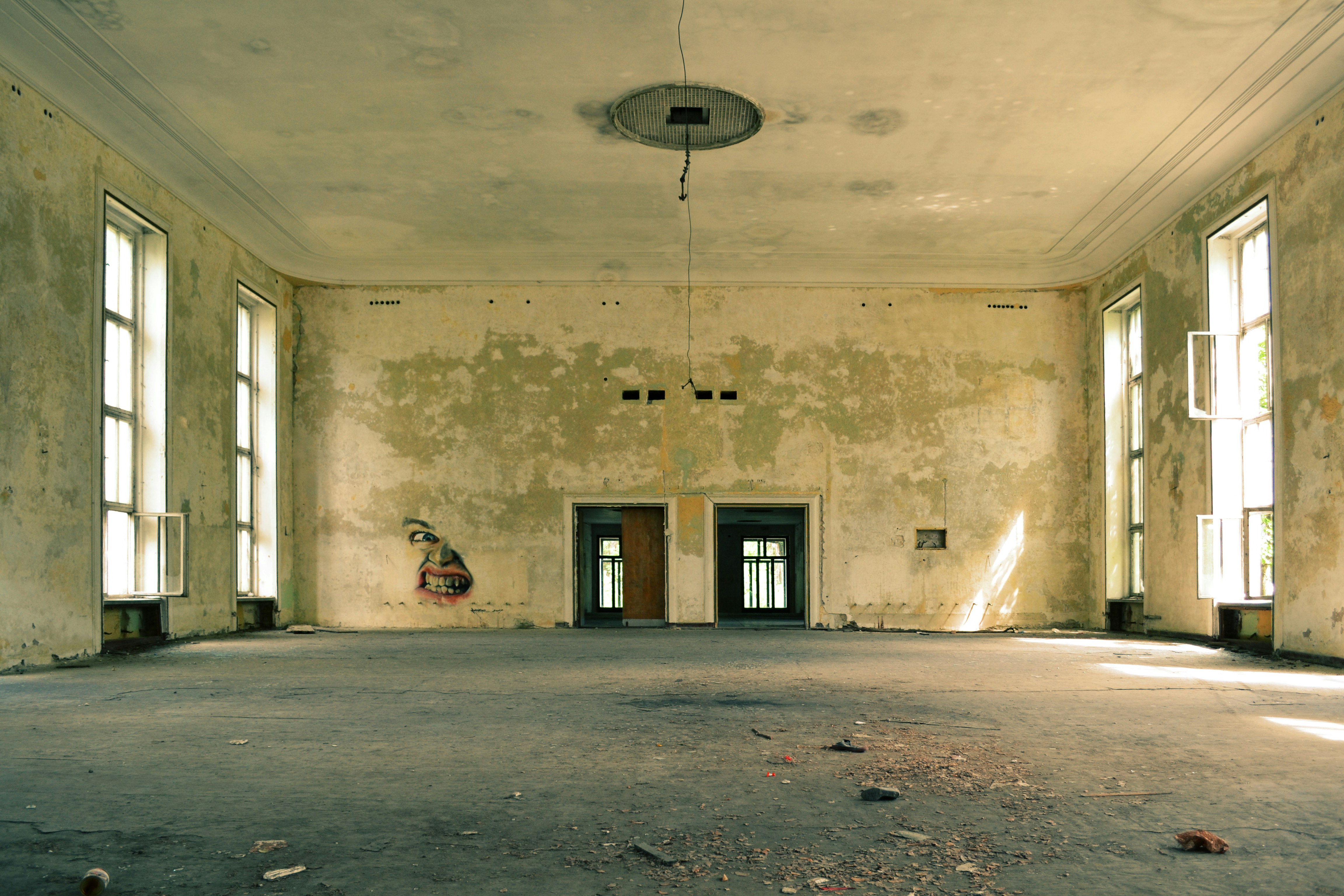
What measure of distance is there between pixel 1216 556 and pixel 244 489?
10.9 m

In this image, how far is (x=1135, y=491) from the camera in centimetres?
1191

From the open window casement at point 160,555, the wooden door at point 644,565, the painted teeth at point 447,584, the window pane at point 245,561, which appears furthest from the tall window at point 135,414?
the wooden door at point 644,565

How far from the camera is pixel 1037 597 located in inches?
496

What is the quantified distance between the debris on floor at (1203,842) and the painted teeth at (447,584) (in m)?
10.8

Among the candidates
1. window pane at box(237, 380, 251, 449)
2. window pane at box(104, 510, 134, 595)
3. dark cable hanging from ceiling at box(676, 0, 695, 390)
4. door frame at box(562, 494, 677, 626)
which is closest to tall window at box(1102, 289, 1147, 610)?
dark cable hanging from ceiling at box(676, 0, 695, 390)

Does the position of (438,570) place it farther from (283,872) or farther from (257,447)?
(283,872)

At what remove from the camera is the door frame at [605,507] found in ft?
41.1

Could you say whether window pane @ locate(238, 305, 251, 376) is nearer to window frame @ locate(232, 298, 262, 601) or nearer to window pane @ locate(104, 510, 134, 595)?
window frame @ locate(232, 298, 262, 601)

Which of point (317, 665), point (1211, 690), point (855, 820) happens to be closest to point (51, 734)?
point (317, 665)

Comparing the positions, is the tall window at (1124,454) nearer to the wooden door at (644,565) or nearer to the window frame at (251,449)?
the wooden door at (644,565)

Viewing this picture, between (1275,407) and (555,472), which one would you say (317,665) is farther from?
(1275,407)

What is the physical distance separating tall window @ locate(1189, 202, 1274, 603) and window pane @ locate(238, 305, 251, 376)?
10620 millimetres

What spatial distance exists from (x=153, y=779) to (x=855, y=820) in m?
2.44

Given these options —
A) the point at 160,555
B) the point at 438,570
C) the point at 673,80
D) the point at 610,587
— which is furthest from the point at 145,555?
the point at 610,587
